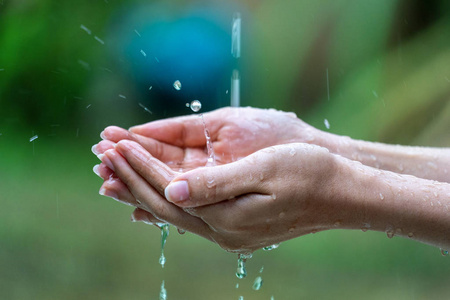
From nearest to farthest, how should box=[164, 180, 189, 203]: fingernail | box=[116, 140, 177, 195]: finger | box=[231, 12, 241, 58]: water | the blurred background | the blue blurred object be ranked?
box=[164, 180, 189, 203]: fingernail → box=[116, 140, 177, 195]: finger → the blurred background → the blue blurred object → box=[231, 12, 241, 58]: water

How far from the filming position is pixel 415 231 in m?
1.00

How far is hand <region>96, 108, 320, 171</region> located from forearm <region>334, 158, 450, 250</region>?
457 mm

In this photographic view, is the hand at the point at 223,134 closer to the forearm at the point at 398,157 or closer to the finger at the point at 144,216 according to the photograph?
the forearm at the point at 398,157

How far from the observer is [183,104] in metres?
2.59

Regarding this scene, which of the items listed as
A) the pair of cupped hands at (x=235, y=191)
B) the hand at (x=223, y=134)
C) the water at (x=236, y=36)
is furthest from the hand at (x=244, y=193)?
the water at (x=236, y=36)

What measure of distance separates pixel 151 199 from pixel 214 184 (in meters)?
0.18

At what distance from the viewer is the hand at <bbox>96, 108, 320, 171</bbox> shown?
1.35 meters

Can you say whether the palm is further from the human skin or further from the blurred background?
the blurred background

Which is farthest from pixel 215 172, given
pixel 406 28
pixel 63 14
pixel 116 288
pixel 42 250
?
pixel 406 28

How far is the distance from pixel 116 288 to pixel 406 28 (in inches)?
88.7

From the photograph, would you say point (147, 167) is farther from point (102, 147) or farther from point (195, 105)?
point (195, 105)

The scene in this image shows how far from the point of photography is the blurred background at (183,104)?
2.45m

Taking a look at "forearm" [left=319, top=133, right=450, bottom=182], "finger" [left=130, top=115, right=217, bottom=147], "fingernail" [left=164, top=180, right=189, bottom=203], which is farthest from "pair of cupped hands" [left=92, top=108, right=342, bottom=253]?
"forearm" [left=319, top=133, right=450, bottom=182]

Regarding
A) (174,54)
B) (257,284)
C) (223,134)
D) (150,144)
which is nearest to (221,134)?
(223,134)
